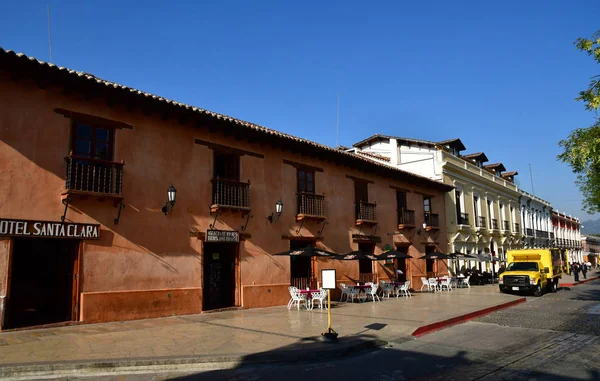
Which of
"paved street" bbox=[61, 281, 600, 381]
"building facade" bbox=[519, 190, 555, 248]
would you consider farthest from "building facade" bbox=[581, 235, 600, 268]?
"paved street" bbox=[61, 281, 600, 381]

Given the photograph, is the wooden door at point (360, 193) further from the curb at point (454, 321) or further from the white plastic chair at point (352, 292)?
the curb at point (454, 321)

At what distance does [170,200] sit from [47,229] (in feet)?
11.0

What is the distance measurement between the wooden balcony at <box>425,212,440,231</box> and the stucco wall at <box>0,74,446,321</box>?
10676mm

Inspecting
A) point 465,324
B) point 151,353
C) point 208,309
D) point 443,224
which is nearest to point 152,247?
point 208,309

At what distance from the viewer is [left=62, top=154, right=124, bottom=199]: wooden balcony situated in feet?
36.8

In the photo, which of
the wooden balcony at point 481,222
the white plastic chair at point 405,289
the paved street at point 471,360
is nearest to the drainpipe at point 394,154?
the wooden balcony at point 481,222

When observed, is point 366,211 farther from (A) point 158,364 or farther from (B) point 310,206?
(A) point 158,364

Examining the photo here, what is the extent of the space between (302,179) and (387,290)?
6.64 m

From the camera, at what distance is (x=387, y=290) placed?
2000cm

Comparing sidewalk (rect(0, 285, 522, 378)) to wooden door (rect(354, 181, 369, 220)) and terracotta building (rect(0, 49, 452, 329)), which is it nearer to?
terracotta building (rect(0, 49, 452, 329))

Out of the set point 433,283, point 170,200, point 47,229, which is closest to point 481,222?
point 433,283

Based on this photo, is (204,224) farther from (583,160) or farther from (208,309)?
(583,160)

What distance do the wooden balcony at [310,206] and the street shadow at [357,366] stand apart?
868 cm

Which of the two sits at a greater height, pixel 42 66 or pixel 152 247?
pixel 42 66
